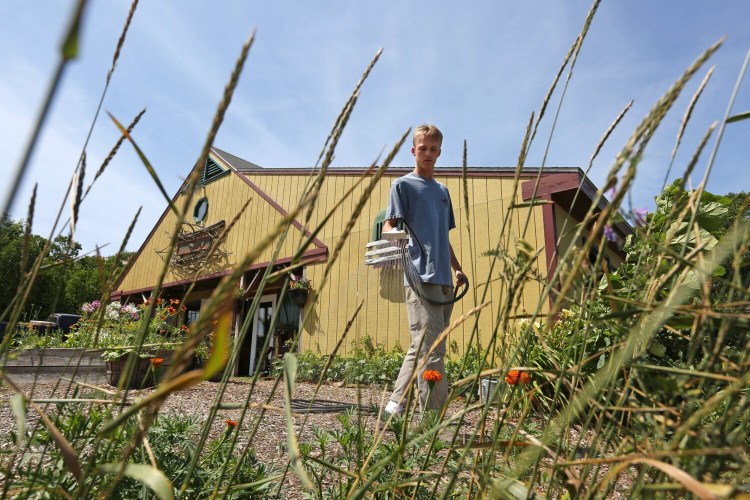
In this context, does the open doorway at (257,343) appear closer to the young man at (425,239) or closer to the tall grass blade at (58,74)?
the young man at (425,239)

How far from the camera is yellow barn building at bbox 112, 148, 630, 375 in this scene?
558 cm

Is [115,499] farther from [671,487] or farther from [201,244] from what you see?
[201,244]

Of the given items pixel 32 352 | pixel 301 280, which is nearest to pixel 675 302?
pixel 32 352

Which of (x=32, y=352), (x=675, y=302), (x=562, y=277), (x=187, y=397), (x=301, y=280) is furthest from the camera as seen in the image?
(x=301, y=280)

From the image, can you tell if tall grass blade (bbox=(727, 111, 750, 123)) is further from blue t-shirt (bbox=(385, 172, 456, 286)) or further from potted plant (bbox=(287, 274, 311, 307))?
potted plant (bbox=(287, 274, 311, 307))

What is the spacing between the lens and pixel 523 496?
20.2 inches

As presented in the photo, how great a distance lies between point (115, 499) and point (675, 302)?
3.64 ft

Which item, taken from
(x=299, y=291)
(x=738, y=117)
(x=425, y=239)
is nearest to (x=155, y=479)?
(x=738, y=117)

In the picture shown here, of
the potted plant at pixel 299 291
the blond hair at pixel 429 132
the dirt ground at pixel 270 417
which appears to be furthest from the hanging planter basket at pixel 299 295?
the blond hair at pixel 429 132

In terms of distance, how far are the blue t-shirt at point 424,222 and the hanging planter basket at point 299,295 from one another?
518cm

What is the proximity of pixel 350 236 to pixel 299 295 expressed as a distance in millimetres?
1343

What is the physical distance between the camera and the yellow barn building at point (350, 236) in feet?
18.3

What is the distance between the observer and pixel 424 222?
8.68 ft

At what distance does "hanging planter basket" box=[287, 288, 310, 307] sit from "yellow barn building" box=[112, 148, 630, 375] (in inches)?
3.4
